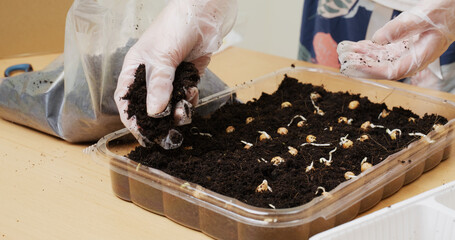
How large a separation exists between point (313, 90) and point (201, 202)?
0.55m

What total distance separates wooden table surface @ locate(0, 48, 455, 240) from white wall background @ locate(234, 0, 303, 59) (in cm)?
156

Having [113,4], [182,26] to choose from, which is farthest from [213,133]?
[113,4]

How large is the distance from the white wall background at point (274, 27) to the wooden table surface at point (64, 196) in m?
1.56

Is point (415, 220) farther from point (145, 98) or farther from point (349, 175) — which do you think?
point (145, 98)

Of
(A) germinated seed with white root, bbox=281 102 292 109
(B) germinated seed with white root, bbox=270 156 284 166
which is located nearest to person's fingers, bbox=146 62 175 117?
(B) germinated seed with white root, bbox=270 156 284 166

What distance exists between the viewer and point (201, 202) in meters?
0.81

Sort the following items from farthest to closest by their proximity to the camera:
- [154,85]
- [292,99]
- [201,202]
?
[292,99]
[154,85]
[201,202]

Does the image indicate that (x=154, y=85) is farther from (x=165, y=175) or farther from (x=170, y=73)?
(x=165, y=175)

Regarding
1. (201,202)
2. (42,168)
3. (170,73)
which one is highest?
(170,73)

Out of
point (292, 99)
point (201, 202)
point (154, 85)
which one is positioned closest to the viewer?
point (201, 202)

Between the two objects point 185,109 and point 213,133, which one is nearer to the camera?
point 185,109

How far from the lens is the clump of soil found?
38.1 inches

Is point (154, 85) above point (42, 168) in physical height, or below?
above

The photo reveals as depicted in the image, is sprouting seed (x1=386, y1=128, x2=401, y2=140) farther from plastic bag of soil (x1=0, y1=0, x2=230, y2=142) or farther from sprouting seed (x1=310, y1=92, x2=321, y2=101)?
plastic bag of soil (x1=0, y1=0, x2=230, y2=142)
